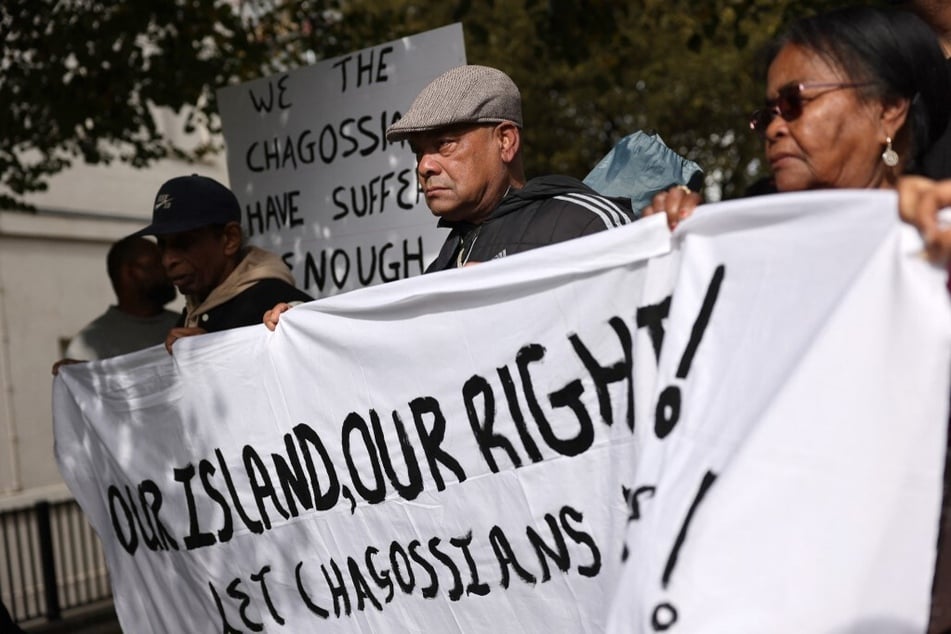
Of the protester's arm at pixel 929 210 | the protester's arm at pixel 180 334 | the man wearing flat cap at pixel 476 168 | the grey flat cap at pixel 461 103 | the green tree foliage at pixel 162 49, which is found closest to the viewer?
the protester's arm at pixel 929 210

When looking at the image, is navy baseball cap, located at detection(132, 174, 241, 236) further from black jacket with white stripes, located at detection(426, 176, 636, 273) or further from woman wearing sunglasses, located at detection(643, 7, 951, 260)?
woman wearing sunglasses, located at detection(643, 7, 951, 260)

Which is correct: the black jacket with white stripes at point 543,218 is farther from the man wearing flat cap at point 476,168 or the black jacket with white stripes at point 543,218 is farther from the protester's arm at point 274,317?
the protester's arm at point 274,317

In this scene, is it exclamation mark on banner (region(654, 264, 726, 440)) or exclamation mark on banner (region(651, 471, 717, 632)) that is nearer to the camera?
exclamation mark on banner (region(651, 471, 717, 632))

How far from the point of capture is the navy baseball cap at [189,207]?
4.37m

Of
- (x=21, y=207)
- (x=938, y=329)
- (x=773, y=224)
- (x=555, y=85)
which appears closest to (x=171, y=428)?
(x=773, y=224)

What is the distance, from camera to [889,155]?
96.0 inches

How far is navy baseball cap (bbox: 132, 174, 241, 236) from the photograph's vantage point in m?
4.37

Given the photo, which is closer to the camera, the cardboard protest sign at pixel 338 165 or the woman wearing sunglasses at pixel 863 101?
the woman wearing sunglasses at pixel 863 101

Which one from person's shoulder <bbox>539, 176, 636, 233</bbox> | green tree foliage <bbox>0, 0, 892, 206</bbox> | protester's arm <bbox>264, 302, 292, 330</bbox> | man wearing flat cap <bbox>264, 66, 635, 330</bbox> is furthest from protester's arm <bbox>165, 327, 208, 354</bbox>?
green tree foliage <bbox>0, 0, 892, 206</bbox>

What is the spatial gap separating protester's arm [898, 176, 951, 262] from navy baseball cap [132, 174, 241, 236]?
2.80 meters

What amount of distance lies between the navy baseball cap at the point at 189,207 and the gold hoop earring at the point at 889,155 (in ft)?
8.50

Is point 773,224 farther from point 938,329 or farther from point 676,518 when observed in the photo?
point 676,518

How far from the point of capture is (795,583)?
2.12m

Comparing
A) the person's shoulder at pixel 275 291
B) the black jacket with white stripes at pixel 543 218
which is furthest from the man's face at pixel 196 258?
the black jacket with white stripes at pixel 543 218
